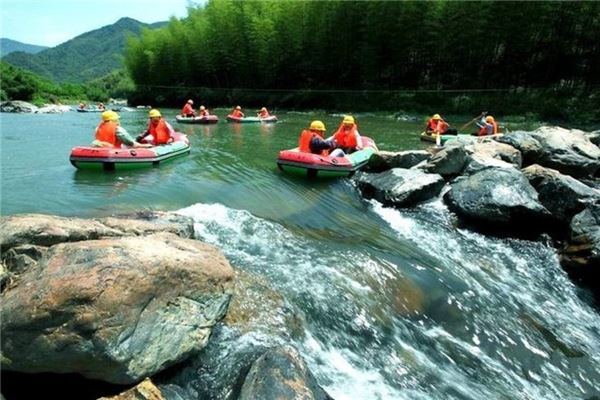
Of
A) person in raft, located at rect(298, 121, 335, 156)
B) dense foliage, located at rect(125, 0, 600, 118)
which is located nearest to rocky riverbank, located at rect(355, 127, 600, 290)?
person in raft, located at rect(298, 121, 335, 156)

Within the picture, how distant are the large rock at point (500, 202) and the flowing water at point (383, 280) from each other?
37 centimetres

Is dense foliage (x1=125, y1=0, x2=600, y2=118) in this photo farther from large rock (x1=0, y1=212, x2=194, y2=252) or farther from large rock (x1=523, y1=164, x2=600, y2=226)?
large rock (x1=0, y1=212, x2=194, y2=252)

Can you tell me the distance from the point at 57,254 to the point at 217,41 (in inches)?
1741

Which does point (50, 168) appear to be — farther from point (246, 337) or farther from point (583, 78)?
point (583, 78)

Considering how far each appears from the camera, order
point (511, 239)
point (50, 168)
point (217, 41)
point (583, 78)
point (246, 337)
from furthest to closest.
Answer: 1. point (217, 41)
2. point (583, 78)
3. point (50, 168)
4. point (511, 239)
5. point (246, 337)

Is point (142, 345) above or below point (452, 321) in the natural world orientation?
above

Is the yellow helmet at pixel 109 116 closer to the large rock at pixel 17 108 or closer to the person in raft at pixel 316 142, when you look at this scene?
the person in raft at pixel 316 142

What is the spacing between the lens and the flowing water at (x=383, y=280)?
4.95 metres

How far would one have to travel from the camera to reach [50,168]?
504 inches

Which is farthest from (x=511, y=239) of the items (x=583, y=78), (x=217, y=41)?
(x=217, y=41)

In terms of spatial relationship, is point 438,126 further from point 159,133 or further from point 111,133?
point 111,133

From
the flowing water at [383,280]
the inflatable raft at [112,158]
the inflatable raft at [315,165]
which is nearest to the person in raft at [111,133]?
the inflatable raft at [112,158]

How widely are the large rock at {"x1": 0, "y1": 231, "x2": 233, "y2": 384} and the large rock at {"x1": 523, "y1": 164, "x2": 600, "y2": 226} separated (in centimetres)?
687

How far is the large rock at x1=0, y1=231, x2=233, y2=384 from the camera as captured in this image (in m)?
3.39
